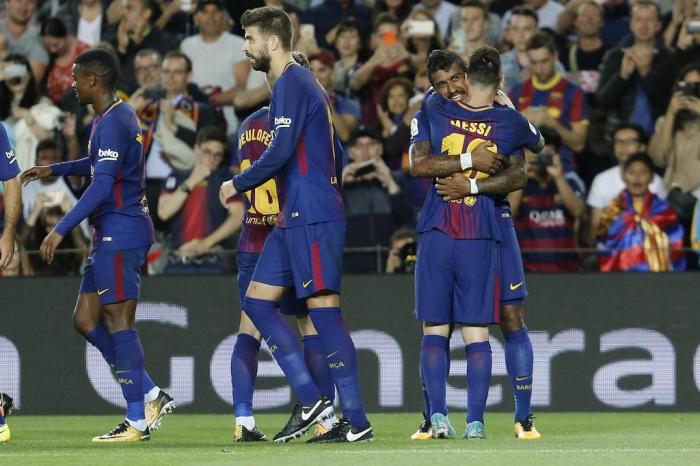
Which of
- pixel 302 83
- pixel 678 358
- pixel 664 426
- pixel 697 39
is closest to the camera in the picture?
pixel 302 83

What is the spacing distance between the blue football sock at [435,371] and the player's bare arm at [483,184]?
2.80ft

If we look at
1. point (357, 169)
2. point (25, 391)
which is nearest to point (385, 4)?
point (357, 169)

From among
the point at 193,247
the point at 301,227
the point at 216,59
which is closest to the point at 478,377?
the point at 301,227

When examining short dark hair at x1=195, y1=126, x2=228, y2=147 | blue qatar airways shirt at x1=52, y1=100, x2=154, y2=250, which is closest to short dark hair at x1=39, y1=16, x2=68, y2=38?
short dark hair at x1=195, y1=126, x2=228, y2=147

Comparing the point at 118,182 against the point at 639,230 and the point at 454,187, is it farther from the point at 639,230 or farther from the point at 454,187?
the point at 639,230

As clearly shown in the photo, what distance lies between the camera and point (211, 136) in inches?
516

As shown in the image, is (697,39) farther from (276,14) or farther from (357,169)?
(276,14)

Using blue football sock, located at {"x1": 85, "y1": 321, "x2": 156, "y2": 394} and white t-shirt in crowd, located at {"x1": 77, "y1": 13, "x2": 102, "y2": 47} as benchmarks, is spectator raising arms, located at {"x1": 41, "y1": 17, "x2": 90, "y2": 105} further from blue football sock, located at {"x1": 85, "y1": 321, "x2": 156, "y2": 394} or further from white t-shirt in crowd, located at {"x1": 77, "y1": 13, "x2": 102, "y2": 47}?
blue football sock, located at {"x1": 85, "y1": 321, "x2": 156, "y2": 394}

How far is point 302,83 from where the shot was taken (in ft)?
26.6

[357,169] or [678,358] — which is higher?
[357,169]

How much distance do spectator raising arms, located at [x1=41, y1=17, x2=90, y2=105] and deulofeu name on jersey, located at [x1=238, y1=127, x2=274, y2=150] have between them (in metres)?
6.47

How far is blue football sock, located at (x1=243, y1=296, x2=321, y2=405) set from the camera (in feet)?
27.1

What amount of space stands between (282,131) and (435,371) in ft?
5.85

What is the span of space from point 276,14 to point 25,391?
5060mm
